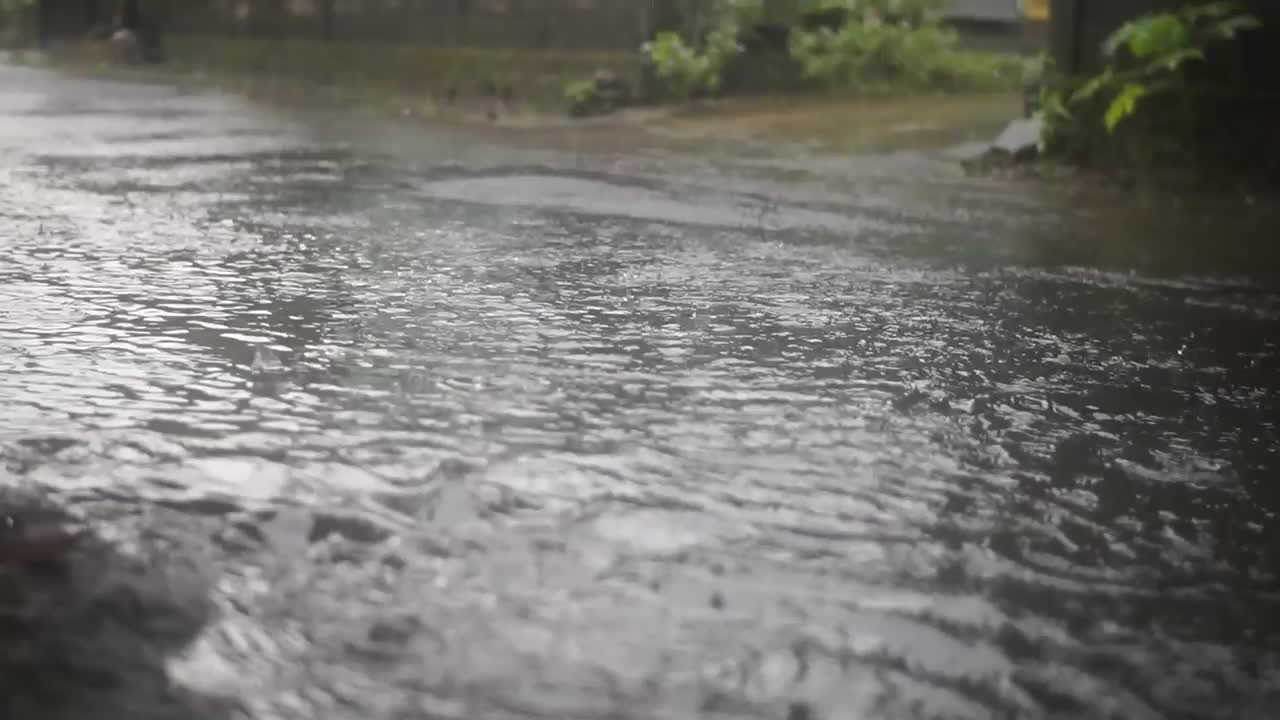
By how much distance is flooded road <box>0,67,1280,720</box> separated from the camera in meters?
1.73

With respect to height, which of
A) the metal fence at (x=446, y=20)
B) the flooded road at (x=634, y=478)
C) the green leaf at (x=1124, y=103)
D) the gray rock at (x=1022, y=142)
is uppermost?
the metal fence at (x=446, y=20)

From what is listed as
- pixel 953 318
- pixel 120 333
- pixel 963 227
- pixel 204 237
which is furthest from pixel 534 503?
pixel 963 227

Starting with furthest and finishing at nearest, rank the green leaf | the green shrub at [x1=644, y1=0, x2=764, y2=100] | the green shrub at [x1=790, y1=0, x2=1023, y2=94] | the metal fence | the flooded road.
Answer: the metal fence → the green shrub at [x1=790, y1=0, x2=1023, y2=94] → the green shrub at [x1=644, y1=0, x2=764, y2=100] → the green leaf → the flooded road

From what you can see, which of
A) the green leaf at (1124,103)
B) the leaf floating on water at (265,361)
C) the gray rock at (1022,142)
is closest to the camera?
the leaf floating on water at (265,361)

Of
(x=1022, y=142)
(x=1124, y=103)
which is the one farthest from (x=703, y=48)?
(x=1124, y=103)

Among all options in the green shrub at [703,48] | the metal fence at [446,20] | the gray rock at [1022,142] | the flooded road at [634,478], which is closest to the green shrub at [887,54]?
the green shrub at [703,48]

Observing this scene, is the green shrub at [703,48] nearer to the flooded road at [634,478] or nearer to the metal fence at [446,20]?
the metal fence at [446,20]

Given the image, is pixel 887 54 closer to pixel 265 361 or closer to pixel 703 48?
pixel 703 48

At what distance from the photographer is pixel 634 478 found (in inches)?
97.4

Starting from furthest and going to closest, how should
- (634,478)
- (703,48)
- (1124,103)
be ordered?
1. (703,48)
2. (1124,103)
3. (634,478)

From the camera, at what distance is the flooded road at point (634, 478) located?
173 centimetres

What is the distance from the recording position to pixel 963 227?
5.98m

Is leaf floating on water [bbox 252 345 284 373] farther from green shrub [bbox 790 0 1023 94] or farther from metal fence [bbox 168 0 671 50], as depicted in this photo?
green shrub [bbox 790 0 1023 94]

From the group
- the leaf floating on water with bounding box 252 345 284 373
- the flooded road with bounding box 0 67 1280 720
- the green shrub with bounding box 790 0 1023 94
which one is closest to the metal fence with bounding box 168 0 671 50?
the green shrub with bounding box 790 0 1023 94
